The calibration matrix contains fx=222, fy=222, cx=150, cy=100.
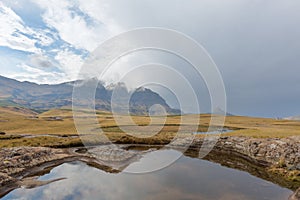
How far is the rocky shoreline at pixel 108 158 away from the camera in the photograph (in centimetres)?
2880

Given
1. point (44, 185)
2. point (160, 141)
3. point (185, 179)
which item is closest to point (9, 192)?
point (44, 185)

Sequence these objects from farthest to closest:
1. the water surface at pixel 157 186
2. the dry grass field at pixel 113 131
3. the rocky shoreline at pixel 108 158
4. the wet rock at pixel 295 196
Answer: the dry grass field at pixel 113 131
the rocky shoreline at pixel 108 158
the water surface at pixel 157 186
the wet rock at pixel 295 196

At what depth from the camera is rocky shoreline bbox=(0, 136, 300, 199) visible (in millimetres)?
28805

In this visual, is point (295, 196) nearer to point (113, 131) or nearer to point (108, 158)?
point (108, 158)

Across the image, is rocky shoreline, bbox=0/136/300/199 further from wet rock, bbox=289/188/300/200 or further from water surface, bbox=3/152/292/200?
water surface, bbox=3/152/292/200

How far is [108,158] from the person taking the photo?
38.0 meters

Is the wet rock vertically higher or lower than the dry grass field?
lower

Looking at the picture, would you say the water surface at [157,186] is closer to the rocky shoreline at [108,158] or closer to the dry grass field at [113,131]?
the rocky shoreline at [108,158]

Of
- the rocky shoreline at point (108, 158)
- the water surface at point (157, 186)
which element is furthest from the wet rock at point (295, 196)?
the water surface at point (157, 186)

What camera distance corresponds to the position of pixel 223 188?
25.9 meters

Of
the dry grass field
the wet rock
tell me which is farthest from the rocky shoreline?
the dry grass field

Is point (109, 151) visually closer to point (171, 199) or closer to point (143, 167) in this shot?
point (143, 167)

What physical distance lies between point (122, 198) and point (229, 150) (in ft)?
104

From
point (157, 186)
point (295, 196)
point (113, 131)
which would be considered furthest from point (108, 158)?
point (113, 131)
